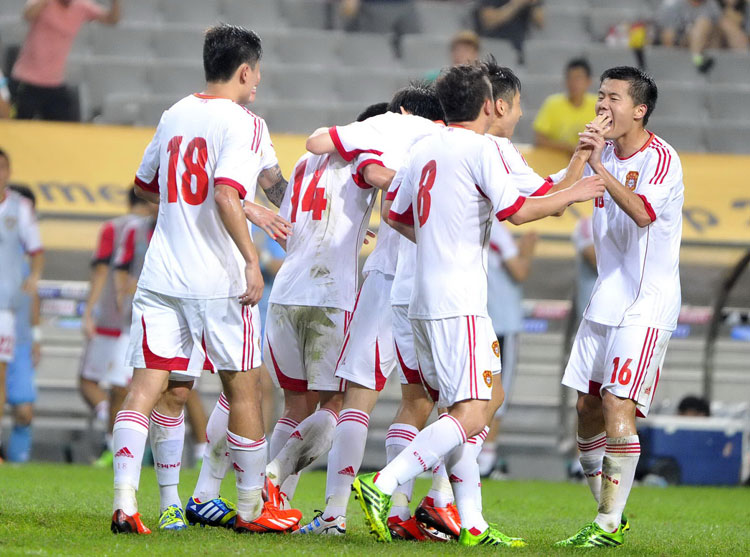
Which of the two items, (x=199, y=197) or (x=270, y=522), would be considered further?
(x=270, y=522)

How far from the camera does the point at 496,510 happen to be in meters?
6.82

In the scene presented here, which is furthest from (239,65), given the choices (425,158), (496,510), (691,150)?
(691,150)

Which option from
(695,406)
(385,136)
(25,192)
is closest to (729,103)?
(695,406)

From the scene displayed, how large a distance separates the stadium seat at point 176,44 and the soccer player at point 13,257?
5.56m

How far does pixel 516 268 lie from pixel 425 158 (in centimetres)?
480

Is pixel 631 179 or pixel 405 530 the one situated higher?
pixel 631 179

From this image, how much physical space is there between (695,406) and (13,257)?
19.1 ft

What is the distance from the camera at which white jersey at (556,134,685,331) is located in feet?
16.6

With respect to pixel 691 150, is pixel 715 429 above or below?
below

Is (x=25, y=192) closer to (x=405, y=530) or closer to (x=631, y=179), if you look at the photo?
(x=405, y=530)

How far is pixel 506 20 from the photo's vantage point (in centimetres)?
1470

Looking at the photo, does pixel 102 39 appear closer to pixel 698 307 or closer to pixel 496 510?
pixel 698 307

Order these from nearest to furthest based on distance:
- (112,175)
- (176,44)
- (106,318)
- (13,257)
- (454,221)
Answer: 1. (454,221)
2. (13,257)
3. (106,318)
4. (112,175)
5. (176,44)

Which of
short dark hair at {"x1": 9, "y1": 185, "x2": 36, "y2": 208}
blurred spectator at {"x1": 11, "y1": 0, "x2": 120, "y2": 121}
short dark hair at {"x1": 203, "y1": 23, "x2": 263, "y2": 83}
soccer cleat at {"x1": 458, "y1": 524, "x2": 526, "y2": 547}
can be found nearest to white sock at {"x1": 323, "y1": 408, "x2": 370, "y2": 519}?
soccer cleat at {"x1": 458, "y1": 524, "x2": 526, "y2": 547}
